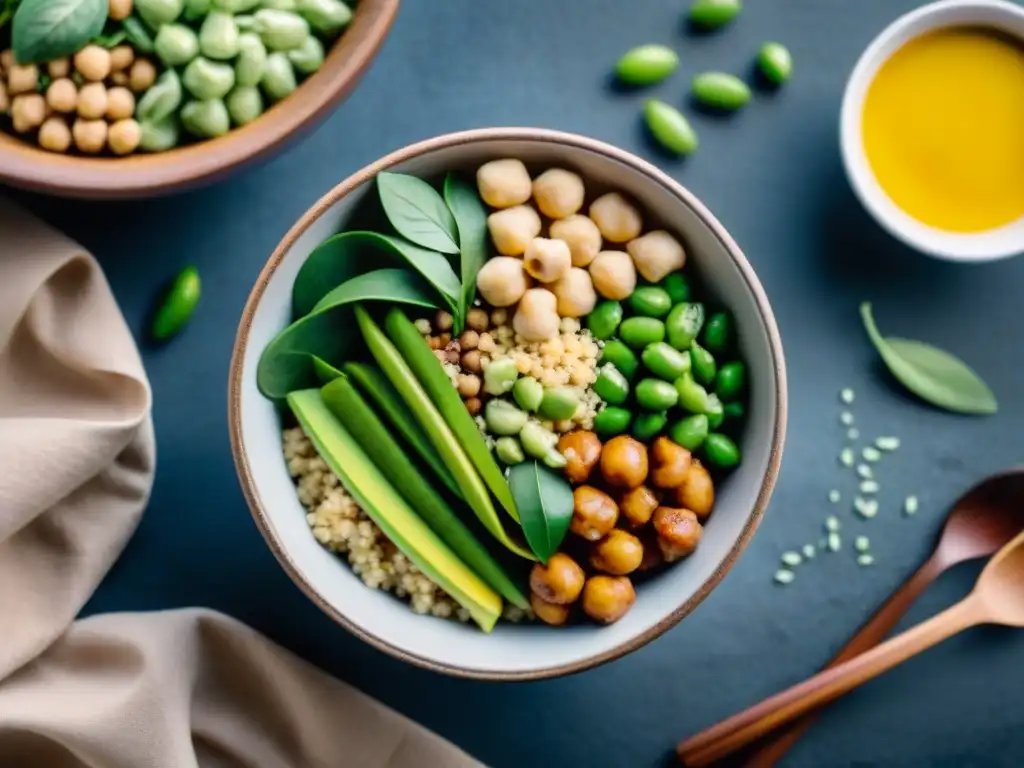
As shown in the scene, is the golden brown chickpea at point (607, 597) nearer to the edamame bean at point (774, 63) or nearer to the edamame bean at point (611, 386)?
the edamame bean at point (611, 386)

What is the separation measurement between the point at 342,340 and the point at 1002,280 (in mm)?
793

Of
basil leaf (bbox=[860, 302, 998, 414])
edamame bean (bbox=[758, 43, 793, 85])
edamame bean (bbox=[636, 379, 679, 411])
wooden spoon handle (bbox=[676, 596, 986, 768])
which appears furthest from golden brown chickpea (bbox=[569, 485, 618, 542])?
edamame bean (bbox=[758, 43, 793, 85])

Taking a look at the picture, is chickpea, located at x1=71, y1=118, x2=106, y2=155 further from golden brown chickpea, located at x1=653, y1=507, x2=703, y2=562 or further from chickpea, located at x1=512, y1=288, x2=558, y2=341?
golden brown chickpea, located at x1=653, y1=507, x2=703, y2=562

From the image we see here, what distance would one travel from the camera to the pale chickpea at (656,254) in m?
1.16

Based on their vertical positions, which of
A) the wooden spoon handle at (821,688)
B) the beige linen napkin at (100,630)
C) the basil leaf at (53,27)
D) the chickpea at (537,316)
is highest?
the basil leaf at (53,27)

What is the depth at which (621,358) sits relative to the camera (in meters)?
1.17

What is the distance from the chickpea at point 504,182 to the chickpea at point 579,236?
0.05 meters

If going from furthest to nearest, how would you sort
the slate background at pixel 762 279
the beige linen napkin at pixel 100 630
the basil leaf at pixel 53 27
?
the slate background at pixel 762 279 → the beige linen napkin at pixel 100 630 → the basil leaf at pixel 53 27

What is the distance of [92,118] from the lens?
3.84 feet

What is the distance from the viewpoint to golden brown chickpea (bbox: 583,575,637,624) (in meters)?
1.12

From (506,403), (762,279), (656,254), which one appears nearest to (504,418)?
(506,403)

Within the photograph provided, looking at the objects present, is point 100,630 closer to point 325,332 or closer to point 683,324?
point 325,332

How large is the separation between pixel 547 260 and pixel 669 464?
0.78ft

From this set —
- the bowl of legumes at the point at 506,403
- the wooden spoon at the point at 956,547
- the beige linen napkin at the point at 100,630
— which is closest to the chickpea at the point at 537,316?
the bowl of legumes at the point at 506,403
